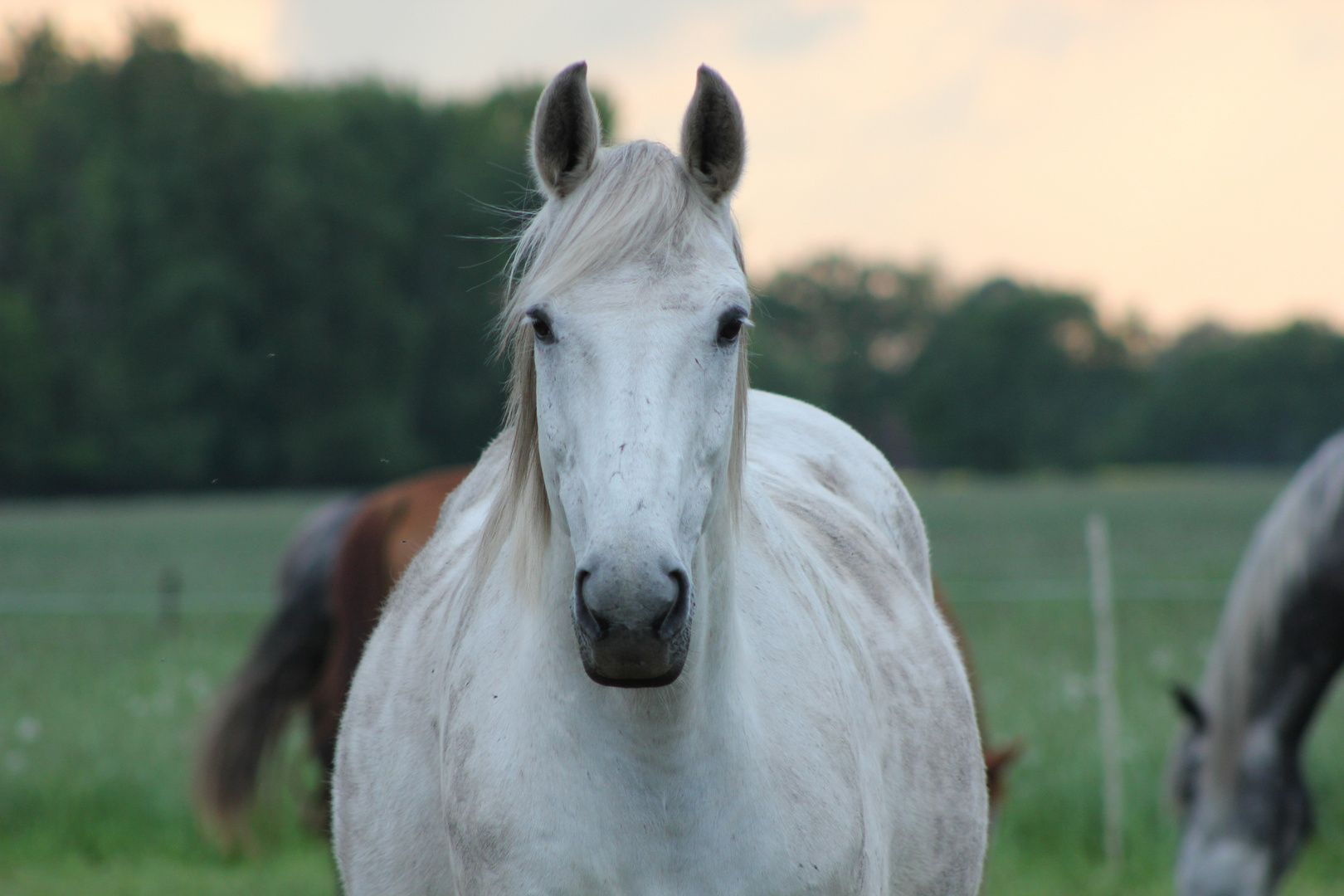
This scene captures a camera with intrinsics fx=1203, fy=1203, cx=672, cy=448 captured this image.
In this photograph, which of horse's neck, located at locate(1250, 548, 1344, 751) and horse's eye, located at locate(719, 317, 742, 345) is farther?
horse's neck, located at locate(1250, 548, 1344, 751)

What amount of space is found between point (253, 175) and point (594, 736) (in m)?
35.7

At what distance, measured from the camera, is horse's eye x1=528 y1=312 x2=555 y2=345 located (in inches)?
72.0

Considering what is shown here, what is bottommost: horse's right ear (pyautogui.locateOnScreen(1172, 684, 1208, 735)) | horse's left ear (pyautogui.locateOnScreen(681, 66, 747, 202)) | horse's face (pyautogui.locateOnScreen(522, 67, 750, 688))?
horse's right ear (pyautogui.locateOnScreen(1172, 684, 1208, 735))

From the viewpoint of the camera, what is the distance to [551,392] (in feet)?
5.98

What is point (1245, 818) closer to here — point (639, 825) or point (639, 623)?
point (639, 825)

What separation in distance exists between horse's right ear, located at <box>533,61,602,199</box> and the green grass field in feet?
12.9

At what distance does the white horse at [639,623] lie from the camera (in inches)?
65.8

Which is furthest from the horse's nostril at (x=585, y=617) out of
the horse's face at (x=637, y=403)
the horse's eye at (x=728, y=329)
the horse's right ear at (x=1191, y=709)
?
the horse's right ear at (x=1191, y=709)

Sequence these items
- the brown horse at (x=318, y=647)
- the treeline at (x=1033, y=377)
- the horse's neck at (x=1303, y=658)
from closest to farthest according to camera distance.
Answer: the brown horse at (x=318, y=647), the horse's neck at (x=1303, y=658), the treeline at (x=1033, y=377)

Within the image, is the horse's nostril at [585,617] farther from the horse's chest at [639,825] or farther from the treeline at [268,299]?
the treeline at [268,299]

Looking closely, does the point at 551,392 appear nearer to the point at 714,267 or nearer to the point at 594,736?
the point at 714,267

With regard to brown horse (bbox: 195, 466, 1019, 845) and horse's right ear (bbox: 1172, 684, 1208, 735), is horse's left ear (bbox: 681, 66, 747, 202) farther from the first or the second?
horse's right ear (bbox: 1172, 684, 1208, 735)

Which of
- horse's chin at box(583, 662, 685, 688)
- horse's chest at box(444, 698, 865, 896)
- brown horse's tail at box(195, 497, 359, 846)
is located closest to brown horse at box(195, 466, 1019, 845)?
brown horse's tail at box(195, 497, 359, 846)

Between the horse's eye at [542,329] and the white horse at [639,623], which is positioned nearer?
the white horse at [639,623]
